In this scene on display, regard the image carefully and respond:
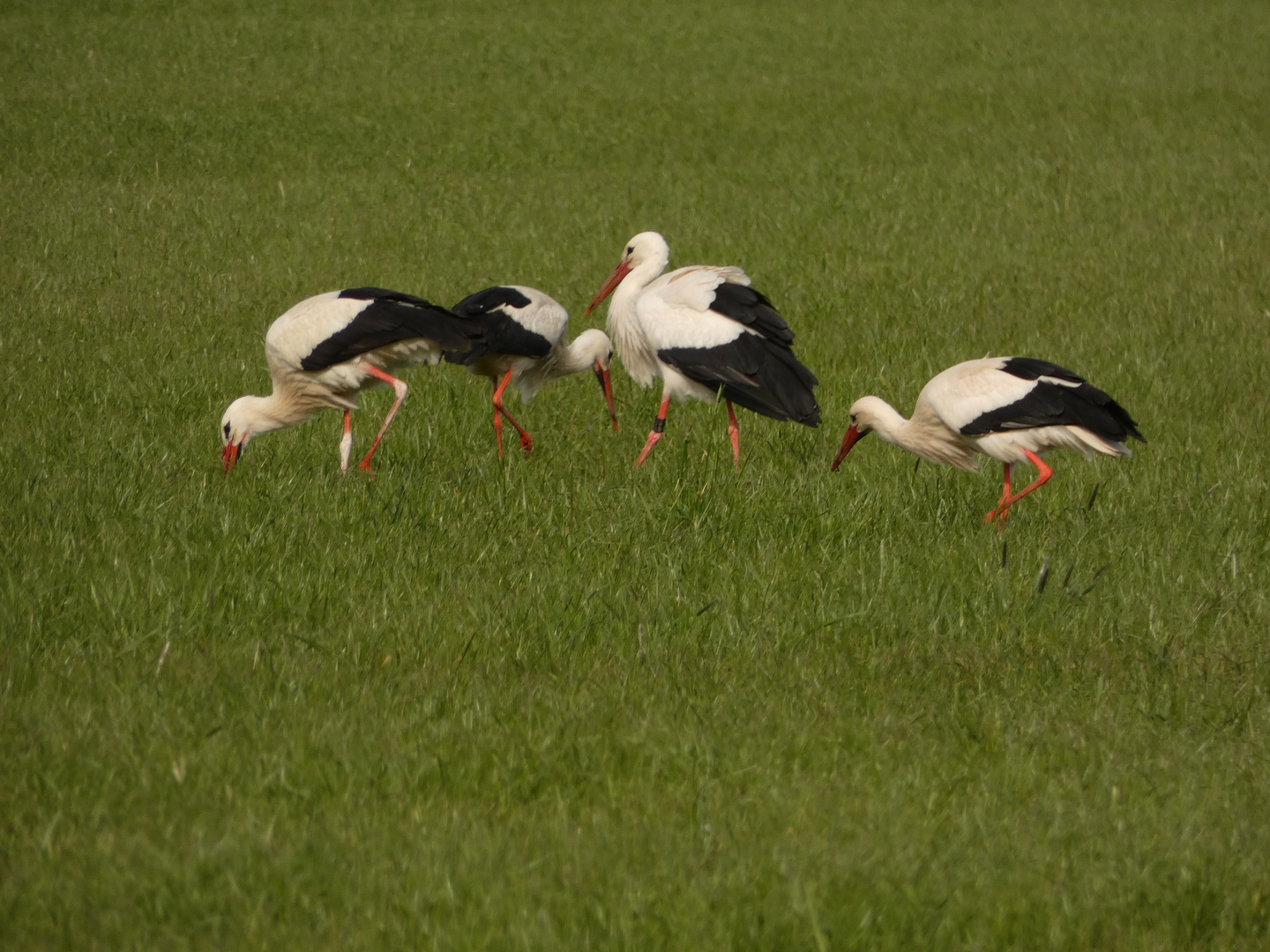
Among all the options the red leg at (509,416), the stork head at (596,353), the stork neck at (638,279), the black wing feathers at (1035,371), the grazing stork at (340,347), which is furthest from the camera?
the stork head at (596,353)

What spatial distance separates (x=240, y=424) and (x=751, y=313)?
2.88m

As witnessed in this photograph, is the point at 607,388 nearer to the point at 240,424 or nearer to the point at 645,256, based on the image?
the point at 645,256

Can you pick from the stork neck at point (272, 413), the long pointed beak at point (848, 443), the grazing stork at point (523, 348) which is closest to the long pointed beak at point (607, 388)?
the grazing stork at point (523, 348)

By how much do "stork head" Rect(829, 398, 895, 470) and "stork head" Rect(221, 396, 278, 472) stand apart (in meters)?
3.02

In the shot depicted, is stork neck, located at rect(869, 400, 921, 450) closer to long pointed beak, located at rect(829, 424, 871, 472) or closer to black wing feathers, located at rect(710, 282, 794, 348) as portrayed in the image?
long pointed beak, located at rect(829, 424, 871, 472)

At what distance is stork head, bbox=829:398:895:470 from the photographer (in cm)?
697

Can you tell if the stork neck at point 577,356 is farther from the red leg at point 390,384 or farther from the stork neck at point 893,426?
the stork neck at point 893,426

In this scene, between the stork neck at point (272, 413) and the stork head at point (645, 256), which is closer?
the stork neck at point (272, 413)

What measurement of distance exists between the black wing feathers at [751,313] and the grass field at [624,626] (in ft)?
2.17

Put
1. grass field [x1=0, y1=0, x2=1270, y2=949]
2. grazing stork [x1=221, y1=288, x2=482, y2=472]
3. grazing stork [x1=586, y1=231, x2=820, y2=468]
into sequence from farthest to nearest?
grazing stork [x1=586, y1=231, x2=820, y2=468]
grazing stork [x1=221, y1=288, x2=482, y2=472]
grass field [x1=0, y1=0, x2=1270, y2=949]

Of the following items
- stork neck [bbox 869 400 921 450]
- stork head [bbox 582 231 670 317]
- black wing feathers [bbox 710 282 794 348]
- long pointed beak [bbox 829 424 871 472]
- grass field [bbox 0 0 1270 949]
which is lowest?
grass field [bbox 0 0 1270 949]

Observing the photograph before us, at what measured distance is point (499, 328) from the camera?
812 centimetres

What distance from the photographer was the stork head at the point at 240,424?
7.12m

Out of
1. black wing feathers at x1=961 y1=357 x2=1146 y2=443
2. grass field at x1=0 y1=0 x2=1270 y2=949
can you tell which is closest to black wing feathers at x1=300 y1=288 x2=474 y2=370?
grass field at x1=0 y1=0 x2=1270 y2=949
